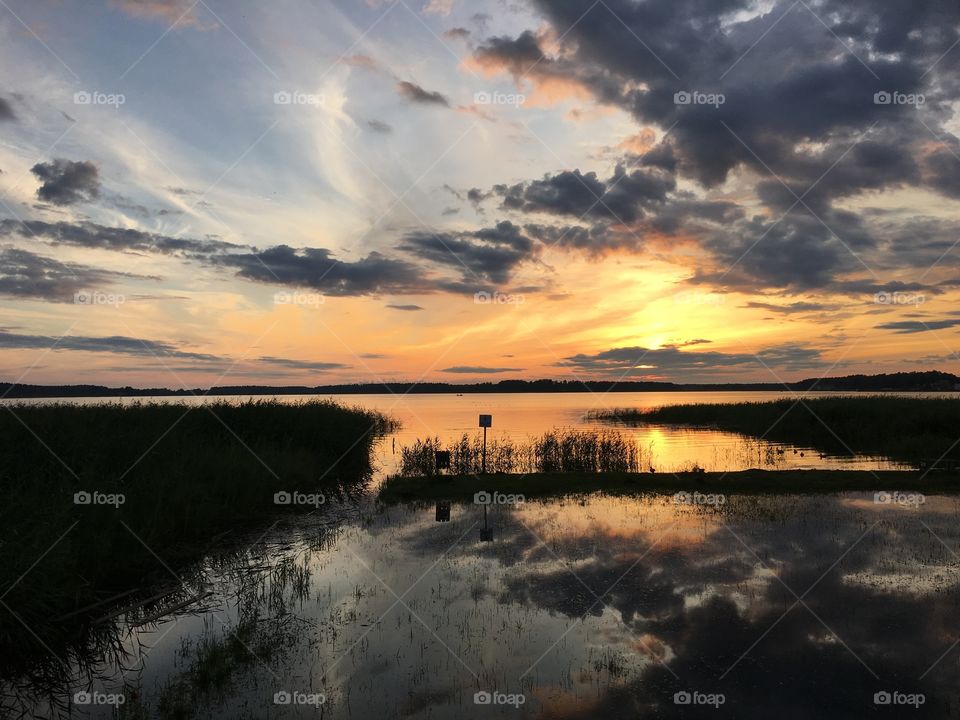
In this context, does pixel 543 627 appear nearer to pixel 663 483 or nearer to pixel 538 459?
pixel 663 483

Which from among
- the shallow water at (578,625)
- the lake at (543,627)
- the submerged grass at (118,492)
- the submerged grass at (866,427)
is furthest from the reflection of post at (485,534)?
the submerged grass at (866,427)

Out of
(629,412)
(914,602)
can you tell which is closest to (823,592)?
(914,602)

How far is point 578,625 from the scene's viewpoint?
34.1 feet

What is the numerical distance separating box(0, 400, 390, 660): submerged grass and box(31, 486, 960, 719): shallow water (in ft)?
5.53

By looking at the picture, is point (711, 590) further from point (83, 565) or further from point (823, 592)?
point (83, 565)

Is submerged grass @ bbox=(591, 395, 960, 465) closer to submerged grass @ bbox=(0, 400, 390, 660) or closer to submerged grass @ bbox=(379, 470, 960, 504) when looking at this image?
submerged grass @ bbox=(379, 470, 960, 504)

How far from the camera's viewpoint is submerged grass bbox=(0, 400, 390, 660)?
10781mm

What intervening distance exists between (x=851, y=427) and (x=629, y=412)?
128ft

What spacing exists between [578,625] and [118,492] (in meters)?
12.7

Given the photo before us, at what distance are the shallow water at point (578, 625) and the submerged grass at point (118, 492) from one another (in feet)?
5.53

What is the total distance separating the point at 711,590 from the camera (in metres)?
12.0

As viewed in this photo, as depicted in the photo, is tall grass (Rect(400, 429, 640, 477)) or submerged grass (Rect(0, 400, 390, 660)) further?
tall grass (Rect(400, 429, 640, 477))

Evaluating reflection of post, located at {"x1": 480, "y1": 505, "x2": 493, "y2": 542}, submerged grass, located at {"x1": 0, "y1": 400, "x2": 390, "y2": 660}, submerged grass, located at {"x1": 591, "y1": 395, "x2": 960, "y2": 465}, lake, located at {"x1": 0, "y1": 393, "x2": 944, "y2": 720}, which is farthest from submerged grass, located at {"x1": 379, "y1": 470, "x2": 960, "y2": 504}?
submerged grass, located at {"x1": 591, "y1": 395, "x2": 960, "y2": 465}

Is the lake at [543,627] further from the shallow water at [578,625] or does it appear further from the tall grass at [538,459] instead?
the tall grass at [538,459]
